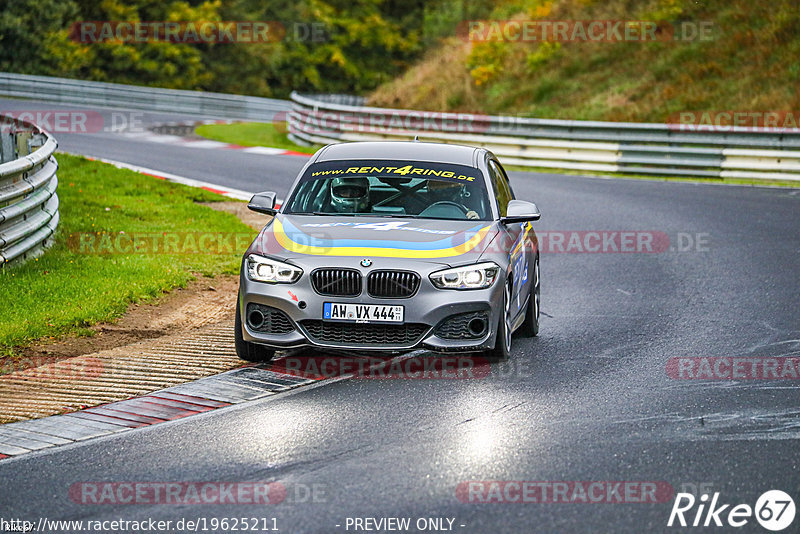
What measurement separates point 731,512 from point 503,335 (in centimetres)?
313

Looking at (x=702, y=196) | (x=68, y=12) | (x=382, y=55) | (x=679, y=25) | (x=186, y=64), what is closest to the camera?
(x=702, y=196)

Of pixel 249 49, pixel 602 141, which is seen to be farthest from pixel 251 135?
pixel 249 49

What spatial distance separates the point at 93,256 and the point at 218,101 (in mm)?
29601

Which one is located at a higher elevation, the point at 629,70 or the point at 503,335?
the point at 629,70

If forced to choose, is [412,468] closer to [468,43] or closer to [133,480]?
[133,480]

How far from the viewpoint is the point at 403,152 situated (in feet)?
32.5

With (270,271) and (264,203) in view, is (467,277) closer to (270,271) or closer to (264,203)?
(270,271)

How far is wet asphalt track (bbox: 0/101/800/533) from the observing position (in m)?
5.59

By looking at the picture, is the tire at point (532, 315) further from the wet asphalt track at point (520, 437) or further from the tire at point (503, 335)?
the tire at point (503, 335)

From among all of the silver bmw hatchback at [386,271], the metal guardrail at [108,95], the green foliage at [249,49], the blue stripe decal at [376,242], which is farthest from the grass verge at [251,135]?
the blue stripe decal at [376,242]

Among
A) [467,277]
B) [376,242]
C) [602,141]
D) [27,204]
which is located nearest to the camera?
[467,277]

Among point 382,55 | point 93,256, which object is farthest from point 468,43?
point 93,256

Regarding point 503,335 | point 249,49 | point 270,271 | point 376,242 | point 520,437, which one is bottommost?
point 249,49

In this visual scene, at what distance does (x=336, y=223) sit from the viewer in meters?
8.92
